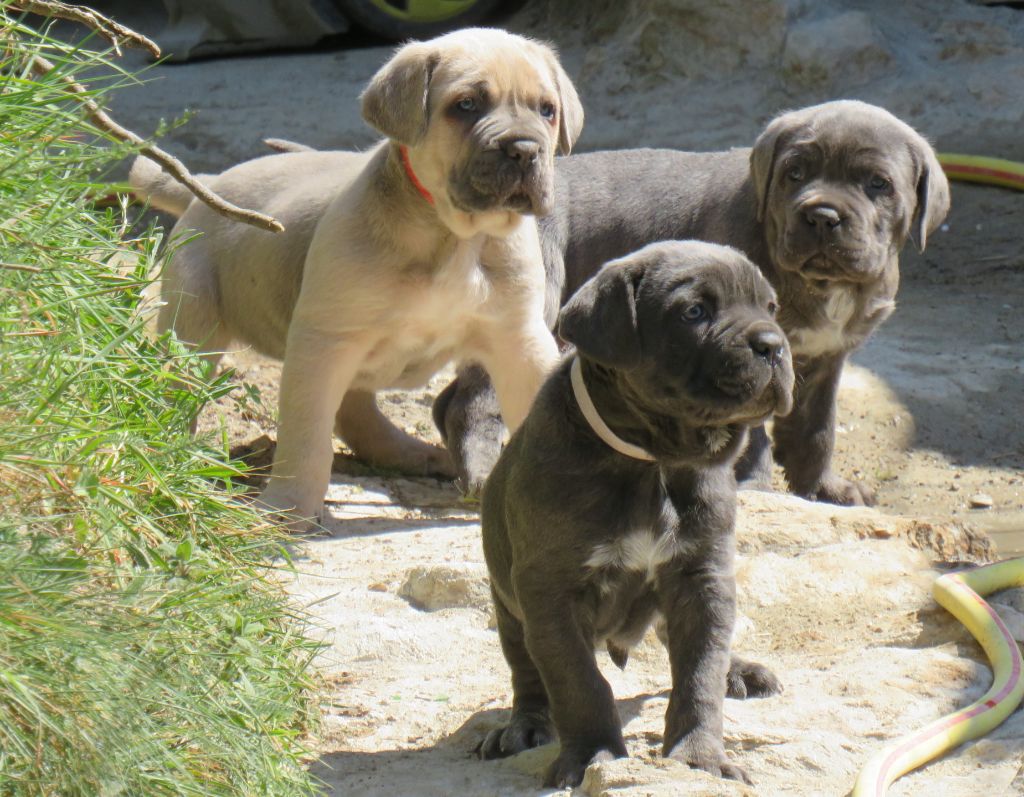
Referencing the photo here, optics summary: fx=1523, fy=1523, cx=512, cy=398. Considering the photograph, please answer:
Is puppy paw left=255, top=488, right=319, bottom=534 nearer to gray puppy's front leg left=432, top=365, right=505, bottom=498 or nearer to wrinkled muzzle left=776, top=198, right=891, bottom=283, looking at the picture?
gray puppy's front leg left=432, top=365, right=505, bottom=498

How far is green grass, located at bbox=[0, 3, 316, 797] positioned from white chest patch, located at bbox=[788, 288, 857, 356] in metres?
3.01

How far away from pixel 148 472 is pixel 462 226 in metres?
2.42

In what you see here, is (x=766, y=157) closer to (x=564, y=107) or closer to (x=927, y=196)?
(x=927, y=196)

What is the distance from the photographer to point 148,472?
13.1ft

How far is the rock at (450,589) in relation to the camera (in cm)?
527

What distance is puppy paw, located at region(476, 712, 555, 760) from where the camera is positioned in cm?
419

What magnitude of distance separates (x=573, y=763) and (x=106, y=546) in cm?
128

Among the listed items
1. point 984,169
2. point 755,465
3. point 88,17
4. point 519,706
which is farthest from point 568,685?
point 984,169

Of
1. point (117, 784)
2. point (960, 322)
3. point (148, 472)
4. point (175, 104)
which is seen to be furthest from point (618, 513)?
point (175, 104)

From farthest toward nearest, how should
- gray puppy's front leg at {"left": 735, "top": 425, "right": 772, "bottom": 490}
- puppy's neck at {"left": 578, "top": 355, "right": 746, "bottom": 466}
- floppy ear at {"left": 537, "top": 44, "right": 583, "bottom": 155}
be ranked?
gray puppy's front leg at {"left": 735, "top": 425, "right": 772, "bottom": 490} → floppy ear at {"left": 537, "top": 44, "right": 583, "bottom": 155} → puppy's neck at {"left": 578, "top": 355, "right": 746, "bottom": 466}

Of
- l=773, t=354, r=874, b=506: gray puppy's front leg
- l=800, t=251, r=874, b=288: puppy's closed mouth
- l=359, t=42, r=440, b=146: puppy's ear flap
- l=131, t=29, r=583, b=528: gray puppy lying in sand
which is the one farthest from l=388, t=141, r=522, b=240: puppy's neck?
l=773, t=354, r=874, b=506: gray puppy's front leg

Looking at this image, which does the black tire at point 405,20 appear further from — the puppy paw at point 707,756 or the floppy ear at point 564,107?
the puppy paw at point 707,756

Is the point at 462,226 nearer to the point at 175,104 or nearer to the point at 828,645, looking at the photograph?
the point at 828,645

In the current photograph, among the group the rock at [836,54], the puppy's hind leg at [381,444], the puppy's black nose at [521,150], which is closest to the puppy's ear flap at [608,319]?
the puppy's black nose at [521,150]
